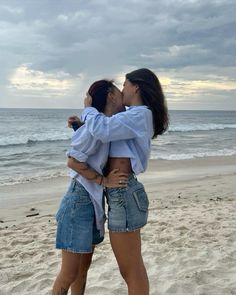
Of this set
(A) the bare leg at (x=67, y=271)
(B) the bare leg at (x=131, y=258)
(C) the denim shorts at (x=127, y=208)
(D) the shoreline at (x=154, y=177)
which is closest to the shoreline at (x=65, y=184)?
(D) the shoreline at (x=154, y=177)

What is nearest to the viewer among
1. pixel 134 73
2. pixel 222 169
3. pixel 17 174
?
pixel 134 73

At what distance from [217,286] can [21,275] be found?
195cm

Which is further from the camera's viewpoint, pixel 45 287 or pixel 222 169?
pixel 222 169

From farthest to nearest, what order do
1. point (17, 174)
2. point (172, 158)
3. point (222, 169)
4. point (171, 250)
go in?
point (172, 158), point (222, 169), point (17, 174), point (171, 250)

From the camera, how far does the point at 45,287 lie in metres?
3.92

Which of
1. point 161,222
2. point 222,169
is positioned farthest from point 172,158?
point 161,222

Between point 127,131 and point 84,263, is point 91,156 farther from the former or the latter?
point 84,263

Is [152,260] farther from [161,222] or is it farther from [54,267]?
[161,222]

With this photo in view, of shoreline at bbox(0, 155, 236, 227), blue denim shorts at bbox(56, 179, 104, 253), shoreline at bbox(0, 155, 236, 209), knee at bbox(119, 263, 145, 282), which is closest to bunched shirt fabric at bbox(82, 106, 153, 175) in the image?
blue denim shorts at bbox(56, 179, 104, 253)

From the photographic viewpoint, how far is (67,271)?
9.26 feet

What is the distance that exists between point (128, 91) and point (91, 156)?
479mm

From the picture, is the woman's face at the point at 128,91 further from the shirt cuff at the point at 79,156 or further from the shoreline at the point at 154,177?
the shoreline at the point at 154,177

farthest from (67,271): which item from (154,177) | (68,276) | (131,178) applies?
(154,177)

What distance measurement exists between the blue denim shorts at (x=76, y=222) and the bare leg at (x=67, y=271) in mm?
88
